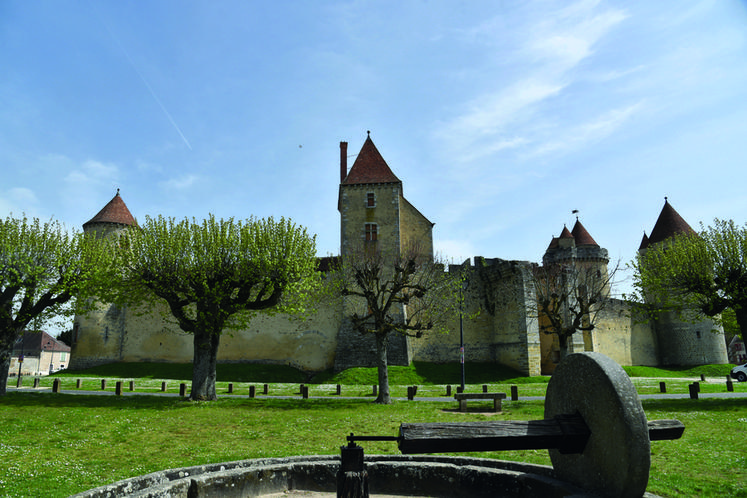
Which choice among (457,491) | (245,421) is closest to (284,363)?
(245,421)

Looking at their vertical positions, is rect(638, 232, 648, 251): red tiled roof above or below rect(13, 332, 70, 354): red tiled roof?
above

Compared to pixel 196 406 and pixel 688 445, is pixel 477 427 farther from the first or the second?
pixel 196 406

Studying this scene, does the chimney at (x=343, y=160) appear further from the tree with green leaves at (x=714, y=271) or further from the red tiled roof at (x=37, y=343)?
the red tiled roof at (x=37, y=343)

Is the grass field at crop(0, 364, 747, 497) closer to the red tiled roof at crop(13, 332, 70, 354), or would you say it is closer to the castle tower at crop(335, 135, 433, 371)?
the castle tower at crop(335, 135, 433, 371)

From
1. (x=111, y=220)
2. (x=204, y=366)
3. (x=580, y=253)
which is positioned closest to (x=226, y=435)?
(x=204, y=366)

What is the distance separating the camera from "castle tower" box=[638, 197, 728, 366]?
38.7 metres

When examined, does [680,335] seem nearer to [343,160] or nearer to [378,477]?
[343,160]

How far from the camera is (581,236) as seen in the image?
46125 millimetres

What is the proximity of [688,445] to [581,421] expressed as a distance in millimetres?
7427

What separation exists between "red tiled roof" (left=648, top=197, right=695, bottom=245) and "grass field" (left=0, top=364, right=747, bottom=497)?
89.1 ft

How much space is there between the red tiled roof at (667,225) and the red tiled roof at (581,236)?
534cm

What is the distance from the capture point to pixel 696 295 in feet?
64.3

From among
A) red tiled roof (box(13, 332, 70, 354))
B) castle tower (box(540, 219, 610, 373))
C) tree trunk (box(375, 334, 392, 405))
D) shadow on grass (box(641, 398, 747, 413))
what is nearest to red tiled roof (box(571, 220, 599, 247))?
castle tower (box(540, 219, 610, 373))

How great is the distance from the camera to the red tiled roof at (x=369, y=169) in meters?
35.9
